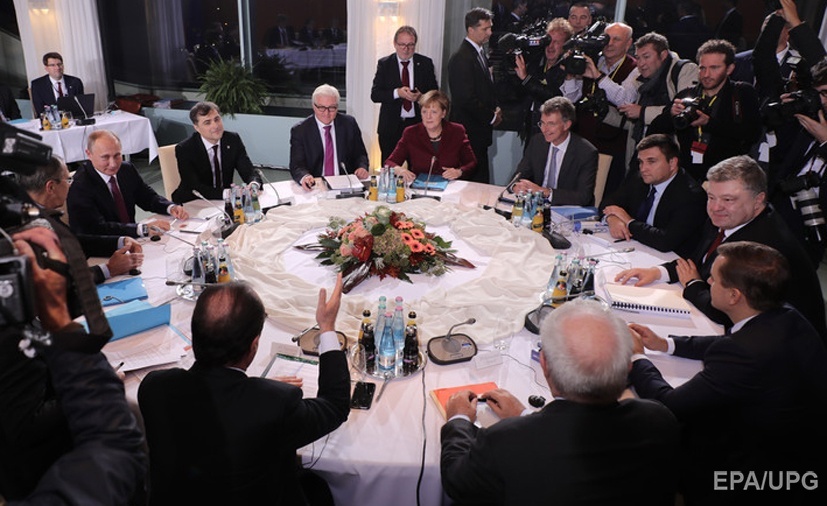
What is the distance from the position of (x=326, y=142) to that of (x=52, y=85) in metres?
4.03

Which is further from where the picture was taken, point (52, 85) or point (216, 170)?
point (52, 85)

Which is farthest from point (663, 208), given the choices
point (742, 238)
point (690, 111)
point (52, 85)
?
point (52, 85)

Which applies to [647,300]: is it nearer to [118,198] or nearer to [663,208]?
[663,208]

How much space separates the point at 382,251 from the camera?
251 centimetres

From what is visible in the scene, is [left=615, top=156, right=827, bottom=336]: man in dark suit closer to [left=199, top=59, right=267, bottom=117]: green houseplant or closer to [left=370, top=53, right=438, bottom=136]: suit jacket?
[left=370, top=53, right=438, bottom=136]: suit jacket

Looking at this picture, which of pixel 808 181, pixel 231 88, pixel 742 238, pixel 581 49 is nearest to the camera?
pixel 742 238

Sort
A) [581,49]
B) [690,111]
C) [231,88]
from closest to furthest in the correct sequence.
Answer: [690,111], [581,49], [231,88]

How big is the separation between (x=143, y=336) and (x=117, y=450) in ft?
3.48

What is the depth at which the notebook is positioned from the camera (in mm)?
2293

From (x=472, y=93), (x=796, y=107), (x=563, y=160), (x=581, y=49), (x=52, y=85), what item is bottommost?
(x=563, y=160)

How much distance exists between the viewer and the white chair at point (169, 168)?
3756 millimetres

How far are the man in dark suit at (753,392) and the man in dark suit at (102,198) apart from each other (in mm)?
2456

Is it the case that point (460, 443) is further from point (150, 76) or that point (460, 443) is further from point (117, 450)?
point (150, 76)

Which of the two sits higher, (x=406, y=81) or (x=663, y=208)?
(x=406, y=81)
